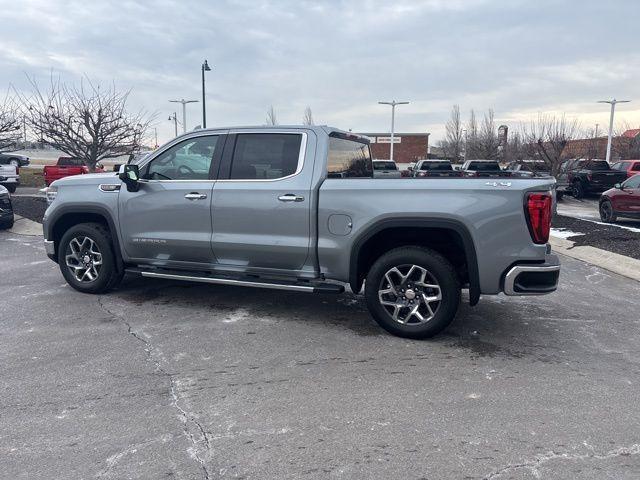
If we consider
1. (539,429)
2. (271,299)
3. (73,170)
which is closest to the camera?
(539,429)

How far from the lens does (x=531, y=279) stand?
14.8ft

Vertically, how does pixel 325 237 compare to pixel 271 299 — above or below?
above

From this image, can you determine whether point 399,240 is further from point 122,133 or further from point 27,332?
point 122,133

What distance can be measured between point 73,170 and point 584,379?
23339 millimetres

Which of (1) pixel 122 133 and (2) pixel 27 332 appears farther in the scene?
(1) pixel 122 133

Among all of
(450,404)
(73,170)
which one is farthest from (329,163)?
(73,170)

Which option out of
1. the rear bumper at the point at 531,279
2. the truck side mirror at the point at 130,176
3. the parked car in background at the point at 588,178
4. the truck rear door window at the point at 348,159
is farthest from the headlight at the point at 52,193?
the parked car in background at the point at 588,178

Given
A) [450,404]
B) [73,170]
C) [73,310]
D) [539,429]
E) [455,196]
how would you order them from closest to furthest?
1. [539,429]
2. [450,404]
3. [455,196]
4. [73,310]
5. [73,170]

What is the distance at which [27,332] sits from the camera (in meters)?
5.07

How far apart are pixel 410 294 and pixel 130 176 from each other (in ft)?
10.5

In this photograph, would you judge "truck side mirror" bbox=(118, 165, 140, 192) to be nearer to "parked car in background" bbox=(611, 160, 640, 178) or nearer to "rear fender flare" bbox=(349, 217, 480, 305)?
"rear fender flare" bbox=(349, 217, 480, 305)

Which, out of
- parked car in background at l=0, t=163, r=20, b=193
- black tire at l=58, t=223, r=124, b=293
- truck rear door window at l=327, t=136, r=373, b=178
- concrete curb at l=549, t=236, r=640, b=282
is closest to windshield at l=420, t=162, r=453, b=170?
concrete curb at l=549, t=236, r=640, b=282

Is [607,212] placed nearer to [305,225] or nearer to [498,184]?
[498,184]

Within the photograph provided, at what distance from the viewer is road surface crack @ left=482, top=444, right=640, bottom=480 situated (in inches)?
113
